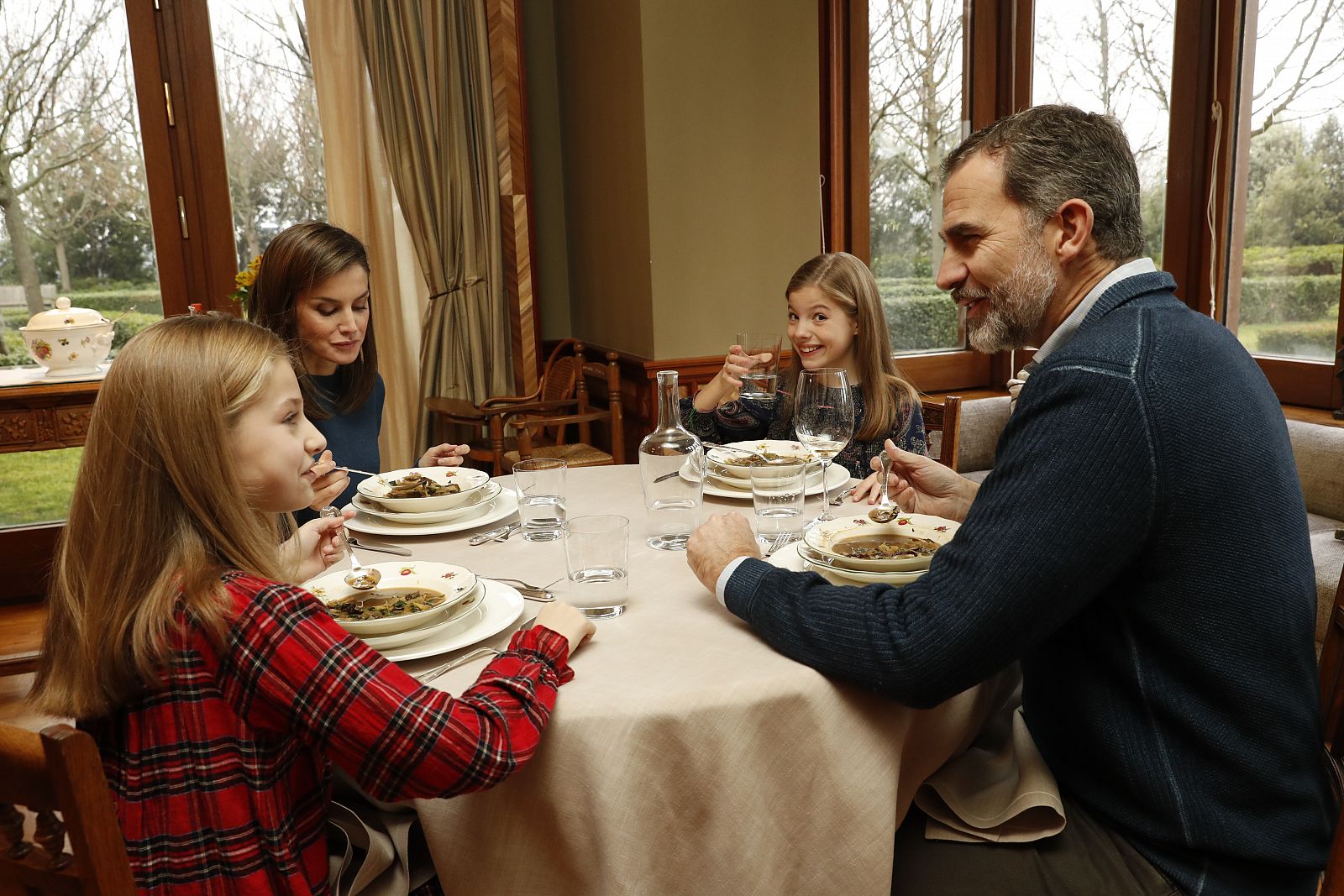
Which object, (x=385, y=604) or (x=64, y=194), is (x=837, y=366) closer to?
(x=385, y=604)

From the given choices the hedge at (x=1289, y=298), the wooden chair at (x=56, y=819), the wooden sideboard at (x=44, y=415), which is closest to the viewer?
the wooden chair at (x=56, y=819)

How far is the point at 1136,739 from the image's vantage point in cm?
113

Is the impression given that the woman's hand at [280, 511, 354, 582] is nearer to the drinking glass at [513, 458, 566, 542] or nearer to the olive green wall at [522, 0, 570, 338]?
the drinking glass at [513, 458, 566, 542]

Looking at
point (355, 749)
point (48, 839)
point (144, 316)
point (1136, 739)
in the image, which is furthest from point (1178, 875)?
point (144, 316)

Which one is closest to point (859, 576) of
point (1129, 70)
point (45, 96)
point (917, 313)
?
point (1129, 70)

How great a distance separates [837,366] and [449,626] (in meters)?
1.70

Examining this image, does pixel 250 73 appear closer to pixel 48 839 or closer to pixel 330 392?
pixel 330 392

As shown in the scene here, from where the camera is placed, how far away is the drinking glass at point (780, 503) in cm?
159

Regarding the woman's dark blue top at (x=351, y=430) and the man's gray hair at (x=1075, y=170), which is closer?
the man's gray hair at (x=1075, y=170)

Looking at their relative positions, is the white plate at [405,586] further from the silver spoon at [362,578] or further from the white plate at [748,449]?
the white plate at [748,449]

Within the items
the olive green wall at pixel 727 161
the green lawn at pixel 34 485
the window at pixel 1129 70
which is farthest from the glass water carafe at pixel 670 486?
the green lawn at pixel 34 485

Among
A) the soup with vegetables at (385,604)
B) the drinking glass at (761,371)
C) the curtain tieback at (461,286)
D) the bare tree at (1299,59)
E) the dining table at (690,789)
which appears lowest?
the dining table at (690,789)

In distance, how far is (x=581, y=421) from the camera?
4113 mm

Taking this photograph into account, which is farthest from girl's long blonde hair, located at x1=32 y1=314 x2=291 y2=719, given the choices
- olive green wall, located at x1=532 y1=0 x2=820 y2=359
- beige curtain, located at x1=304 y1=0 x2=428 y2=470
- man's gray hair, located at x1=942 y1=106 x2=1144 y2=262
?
beige curtain, located at x1=304 y1=0 x2=428 y2=470
